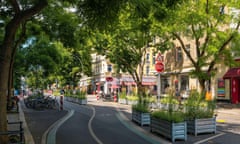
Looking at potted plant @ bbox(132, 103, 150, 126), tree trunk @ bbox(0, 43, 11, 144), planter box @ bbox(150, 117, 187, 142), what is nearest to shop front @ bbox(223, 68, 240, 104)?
potted plant @ bbox(132, 103, 150, 126)

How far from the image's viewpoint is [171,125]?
10.4 meters

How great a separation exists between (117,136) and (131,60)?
78.8 ft

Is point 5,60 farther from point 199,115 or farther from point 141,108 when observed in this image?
point 141,108

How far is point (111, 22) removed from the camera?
8.16m

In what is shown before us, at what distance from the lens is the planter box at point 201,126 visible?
1150cm

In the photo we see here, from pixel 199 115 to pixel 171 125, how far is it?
1.84 meters

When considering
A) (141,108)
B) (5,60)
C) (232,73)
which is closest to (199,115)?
(141,108)

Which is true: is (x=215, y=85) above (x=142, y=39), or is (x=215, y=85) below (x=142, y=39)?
below

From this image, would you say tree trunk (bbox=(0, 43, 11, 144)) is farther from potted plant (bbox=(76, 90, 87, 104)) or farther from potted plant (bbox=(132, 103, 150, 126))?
potted plant (bbox=(76, 90, 87, 104))

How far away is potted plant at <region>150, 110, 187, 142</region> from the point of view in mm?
10391

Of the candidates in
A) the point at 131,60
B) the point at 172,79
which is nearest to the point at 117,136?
the point at 131,60

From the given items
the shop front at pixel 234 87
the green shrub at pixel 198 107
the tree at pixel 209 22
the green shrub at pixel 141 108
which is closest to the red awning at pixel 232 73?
the shop front at pixel 234 87

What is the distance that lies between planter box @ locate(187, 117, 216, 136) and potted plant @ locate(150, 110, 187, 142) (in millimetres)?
620

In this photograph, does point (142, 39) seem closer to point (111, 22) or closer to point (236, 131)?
point (236, 131)
